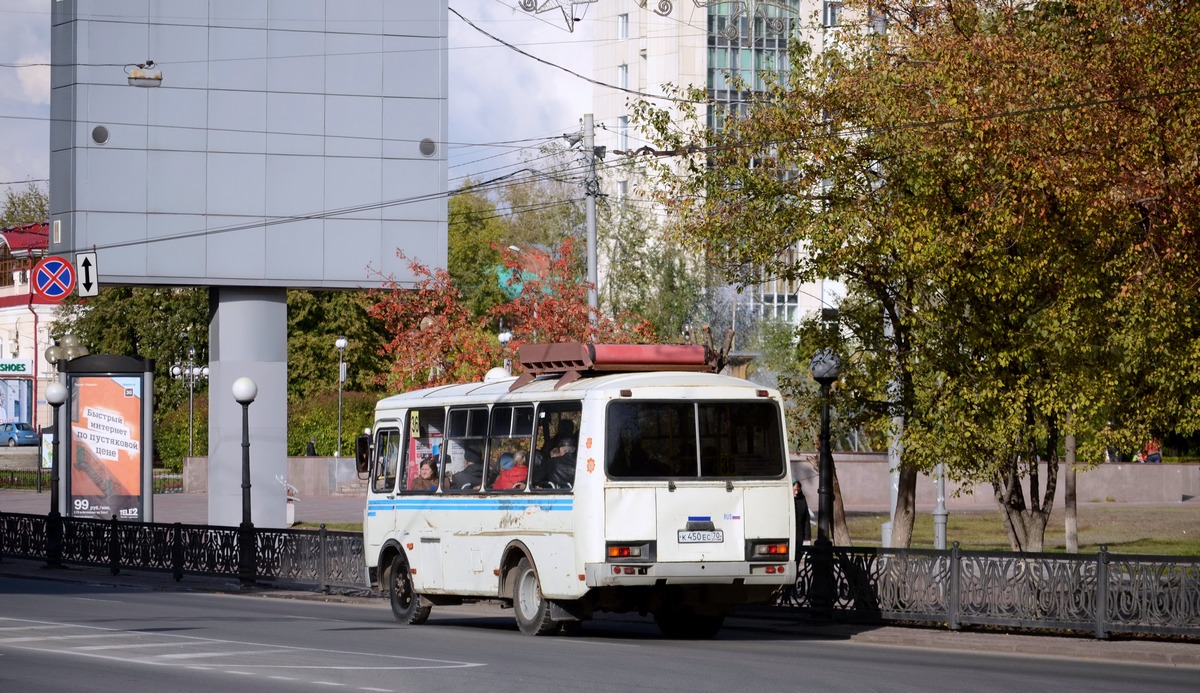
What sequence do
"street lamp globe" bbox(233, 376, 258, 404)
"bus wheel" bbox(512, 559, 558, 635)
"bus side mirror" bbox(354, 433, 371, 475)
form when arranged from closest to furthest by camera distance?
"bus wheel" bbox(512, 559, 558, 635)
"bus side mirror" bbox(354, 433, 371, 475)
"street lamp globe" bbox(233, 376, 258, 404)

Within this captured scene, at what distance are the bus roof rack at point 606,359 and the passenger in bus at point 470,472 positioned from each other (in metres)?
1.05

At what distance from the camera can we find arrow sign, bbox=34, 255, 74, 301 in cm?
3356

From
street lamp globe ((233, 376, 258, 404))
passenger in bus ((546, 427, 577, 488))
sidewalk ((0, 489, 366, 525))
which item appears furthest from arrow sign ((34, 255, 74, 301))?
passenger in bus ((546, 427, 577, 488))

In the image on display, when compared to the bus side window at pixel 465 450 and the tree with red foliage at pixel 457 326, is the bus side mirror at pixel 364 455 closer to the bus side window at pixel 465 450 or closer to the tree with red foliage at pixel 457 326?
the bus side window at pixel 465 450

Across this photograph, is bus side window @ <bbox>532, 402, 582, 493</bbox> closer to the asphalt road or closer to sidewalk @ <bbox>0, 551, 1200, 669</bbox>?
the asphalt road

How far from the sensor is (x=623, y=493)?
57.8ft

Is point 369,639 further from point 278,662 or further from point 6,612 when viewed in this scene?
point 6,612

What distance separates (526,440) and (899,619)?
4.92m

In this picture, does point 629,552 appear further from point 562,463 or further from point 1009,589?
point 1009,589

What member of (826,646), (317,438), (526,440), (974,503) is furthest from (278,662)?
(317,438)

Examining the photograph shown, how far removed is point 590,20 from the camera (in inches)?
4136

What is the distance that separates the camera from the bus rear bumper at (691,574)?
57.1 feet

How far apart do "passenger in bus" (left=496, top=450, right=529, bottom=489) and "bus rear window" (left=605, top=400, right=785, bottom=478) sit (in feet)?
5.43

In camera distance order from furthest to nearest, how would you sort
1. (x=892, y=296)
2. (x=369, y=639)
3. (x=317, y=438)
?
(x=317, y=438) < (x=892, y=296) < (x=369, y=639)
